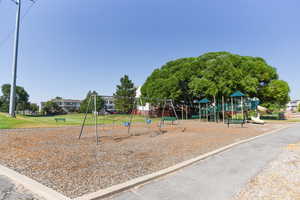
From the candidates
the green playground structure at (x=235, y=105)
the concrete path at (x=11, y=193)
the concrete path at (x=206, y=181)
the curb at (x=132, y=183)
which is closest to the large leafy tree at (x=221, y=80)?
the green playground structure at (x=235, y=105)

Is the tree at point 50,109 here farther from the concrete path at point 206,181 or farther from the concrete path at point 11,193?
the concrete path at point 206,181

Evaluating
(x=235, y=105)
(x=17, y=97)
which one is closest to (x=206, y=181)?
(x=235, y=105)

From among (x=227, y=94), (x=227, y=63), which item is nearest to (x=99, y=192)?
(x=227, y=94)

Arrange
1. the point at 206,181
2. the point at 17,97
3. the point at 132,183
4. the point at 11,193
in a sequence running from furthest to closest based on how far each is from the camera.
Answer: the point at 17,97 < the point at 206,181 < the point at 132,183 < the point at 11,193

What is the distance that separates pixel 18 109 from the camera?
58.2 meters

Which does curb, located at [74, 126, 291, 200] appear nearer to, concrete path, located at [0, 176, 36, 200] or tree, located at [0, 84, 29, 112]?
concrete path, located at [0, 176, 36, 200]

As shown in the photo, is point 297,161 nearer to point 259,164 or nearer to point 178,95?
point 259,164

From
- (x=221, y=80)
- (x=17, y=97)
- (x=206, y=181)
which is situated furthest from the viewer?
(x=17, y=97)

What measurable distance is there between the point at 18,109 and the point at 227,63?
226ft

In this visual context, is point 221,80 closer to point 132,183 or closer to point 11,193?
point 132,183

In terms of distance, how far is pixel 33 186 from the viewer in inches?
124

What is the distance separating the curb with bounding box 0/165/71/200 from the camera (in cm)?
278

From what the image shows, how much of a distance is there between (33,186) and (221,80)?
74.1ft

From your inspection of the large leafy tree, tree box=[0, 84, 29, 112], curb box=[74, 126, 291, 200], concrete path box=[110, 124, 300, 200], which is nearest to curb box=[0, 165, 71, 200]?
curb box=[74, 126, 291, 200]
